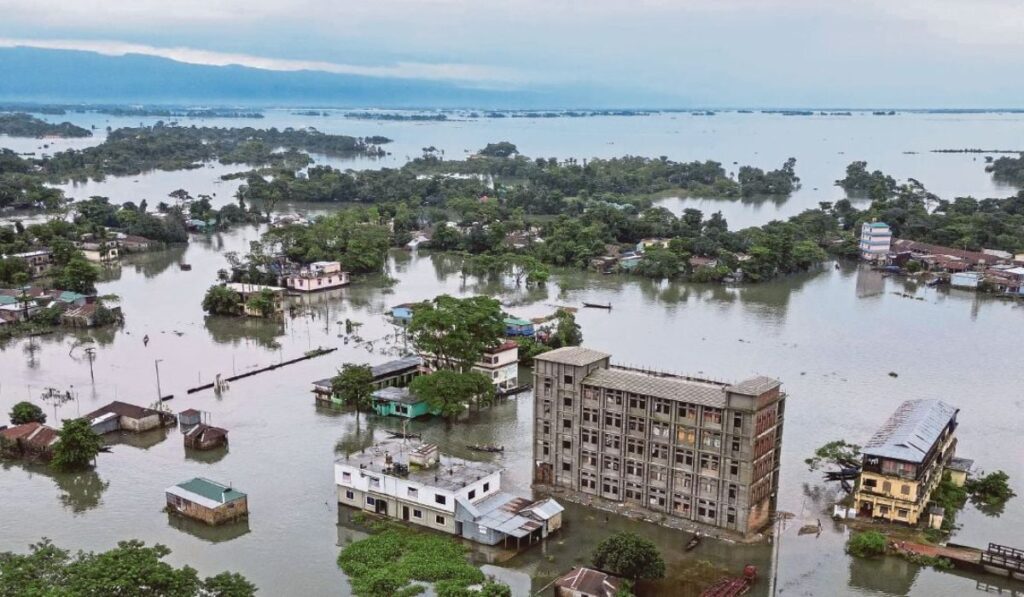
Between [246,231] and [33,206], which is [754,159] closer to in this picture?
[246,231]

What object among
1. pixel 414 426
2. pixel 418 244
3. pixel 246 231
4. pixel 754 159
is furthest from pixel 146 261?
pixel 754 159

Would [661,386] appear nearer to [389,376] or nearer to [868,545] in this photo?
[868,545]

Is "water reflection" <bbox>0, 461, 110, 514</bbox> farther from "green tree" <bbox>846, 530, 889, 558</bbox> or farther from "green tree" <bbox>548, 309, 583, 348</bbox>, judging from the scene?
"green tree" <bbox>846, 530, 889, 558</bbox>

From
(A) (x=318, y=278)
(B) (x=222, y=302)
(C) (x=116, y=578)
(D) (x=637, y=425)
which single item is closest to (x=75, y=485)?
(C) (x=116, y=578)

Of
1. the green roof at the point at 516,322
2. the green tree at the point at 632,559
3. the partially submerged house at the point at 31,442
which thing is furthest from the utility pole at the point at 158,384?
the green tree at the point at 632,559

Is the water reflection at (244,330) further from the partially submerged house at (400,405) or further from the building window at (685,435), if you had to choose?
the building window at (685,435)

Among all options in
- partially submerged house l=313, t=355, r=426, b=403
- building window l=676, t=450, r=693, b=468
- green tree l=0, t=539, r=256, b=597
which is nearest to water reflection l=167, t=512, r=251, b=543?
green tree l=0, t=539, r=256, b=597
